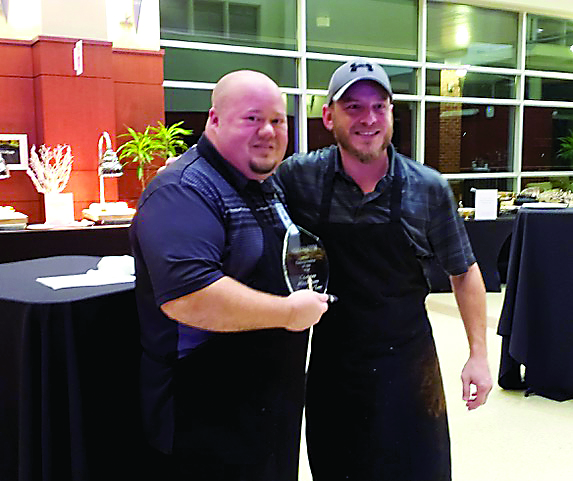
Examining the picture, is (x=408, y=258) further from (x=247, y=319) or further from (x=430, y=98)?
(x=430, y=98)

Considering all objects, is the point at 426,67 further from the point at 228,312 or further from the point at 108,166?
the point at 228,312

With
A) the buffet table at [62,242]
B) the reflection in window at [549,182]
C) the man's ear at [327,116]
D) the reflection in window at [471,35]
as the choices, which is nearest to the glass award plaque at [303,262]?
the man's ear at [327,116]

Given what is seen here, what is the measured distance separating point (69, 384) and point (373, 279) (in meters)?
0.85

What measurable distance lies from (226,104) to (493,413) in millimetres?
2714

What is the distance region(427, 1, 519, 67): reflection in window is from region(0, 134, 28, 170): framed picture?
18.6 ft

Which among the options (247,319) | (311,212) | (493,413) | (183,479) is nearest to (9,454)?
(183,479)

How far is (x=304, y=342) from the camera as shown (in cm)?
169

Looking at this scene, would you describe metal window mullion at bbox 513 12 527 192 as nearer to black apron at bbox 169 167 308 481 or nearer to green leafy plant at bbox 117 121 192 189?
green leafy plant at bbox 117 121 192 189

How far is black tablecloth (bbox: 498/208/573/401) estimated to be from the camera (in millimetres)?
3627

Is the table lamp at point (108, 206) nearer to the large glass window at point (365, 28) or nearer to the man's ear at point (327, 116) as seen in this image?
the large glass window at point (365, 28)

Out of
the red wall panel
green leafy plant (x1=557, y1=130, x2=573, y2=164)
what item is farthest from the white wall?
green leafy plant (x1=557, y1=130, x2=573, y2=164)

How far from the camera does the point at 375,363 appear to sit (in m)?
1.81

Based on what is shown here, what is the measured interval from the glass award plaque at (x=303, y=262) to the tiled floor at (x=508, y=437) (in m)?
1.53

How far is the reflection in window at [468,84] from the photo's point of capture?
915 cm
